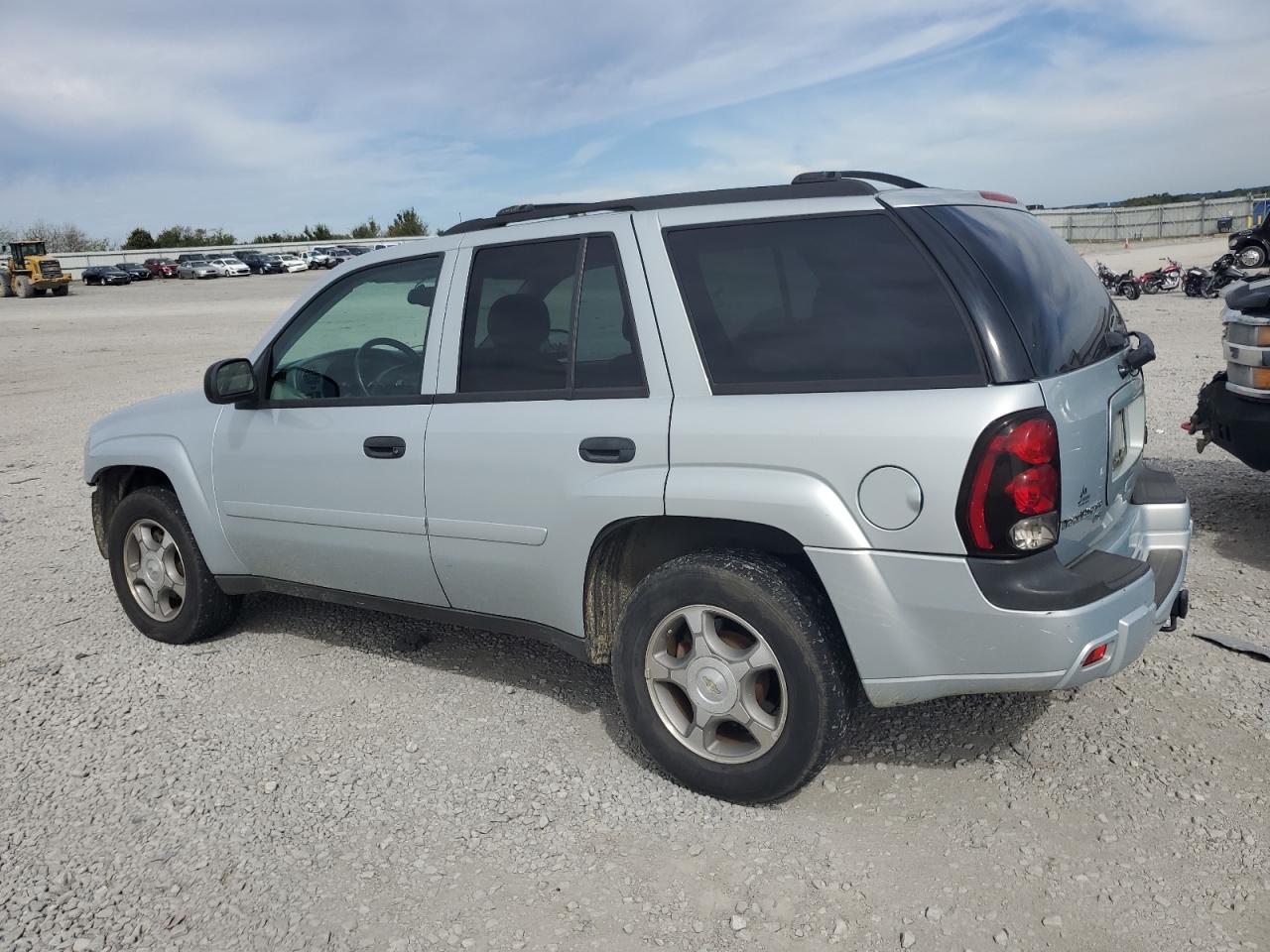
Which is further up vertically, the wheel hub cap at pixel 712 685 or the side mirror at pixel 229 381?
the side mirror at pixel 229 381

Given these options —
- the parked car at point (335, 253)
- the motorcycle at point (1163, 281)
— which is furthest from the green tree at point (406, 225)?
the motorcycle at point (1163, 281)

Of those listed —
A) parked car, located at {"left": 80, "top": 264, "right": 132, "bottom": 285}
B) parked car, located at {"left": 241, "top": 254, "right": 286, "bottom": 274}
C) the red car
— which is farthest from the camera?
parked car, located at {"left": 241, "top": 254, "right": 286, "bottom": 274}

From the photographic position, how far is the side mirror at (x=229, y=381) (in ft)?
13.7

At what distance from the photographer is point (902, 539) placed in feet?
9.41

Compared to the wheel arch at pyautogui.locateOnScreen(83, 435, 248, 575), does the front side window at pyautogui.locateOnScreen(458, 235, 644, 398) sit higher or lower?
higher

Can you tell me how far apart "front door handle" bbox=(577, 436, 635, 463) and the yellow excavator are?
50.6m

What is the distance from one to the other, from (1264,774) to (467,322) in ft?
10.1

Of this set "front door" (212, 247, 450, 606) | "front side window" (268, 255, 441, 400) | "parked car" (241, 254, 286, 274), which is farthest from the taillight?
"parked car" (241, 254, 286, 274)

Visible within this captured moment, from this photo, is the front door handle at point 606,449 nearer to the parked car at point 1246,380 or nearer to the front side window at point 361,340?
the front side window at point 361,340

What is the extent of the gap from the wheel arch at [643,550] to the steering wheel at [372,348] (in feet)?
3.63

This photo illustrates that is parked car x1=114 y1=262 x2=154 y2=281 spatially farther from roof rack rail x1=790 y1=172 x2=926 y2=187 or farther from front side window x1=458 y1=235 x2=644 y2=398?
roof rack rail x1=790 y1=172 x2=926 y2=187

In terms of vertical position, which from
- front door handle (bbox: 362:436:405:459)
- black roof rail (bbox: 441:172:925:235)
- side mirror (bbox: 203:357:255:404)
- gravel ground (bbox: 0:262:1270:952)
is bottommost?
gravel ground (bbox: 0:262:1270:952)

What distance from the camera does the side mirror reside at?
4.16m

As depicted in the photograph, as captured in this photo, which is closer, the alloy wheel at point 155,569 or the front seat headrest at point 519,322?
the front seat headrest at point 519,322
